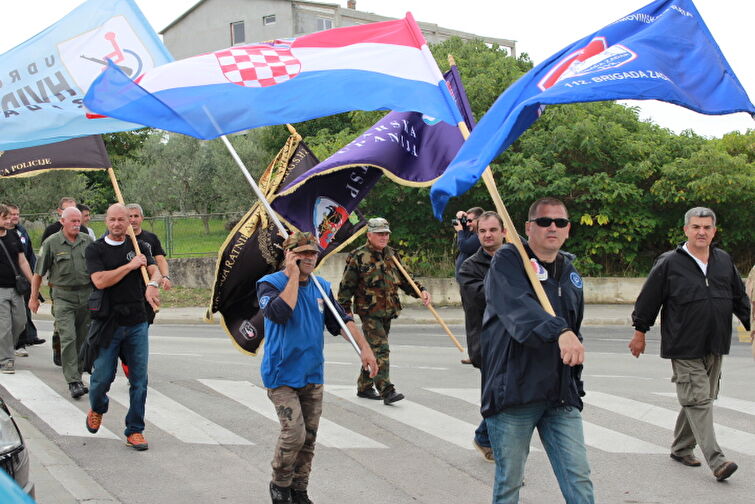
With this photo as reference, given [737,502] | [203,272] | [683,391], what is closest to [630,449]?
[683,391]

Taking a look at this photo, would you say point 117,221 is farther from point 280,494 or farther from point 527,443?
point 527,443

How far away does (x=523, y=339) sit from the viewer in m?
4.50

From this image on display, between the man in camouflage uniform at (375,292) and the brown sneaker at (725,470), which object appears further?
the man in camouflage uniform at (375,292)

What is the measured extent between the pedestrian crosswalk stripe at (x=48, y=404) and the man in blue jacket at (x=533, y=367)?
439 centimetres

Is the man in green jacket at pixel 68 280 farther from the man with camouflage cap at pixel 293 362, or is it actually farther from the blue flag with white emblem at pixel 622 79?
the blue flag with white emblem at pixel 622 79

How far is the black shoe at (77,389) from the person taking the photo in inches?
370

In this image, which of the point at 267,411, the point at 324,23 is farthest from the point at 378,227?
the point at 324,23

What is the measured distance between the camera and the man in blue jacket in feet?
15.1

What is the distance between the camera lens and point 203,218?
86.3ft

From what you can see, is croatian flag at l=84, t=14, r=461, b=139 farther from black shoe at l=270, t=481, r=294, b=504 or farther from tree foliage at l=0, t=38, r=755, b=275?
tree foliage at l=0, t=38, r=755, b=275

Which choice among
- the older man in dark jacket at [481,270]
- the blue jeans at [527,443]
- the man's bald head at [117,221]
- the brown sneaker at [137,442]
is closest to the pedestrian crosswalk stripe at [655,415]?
the older man in dark jacket at [481,270]

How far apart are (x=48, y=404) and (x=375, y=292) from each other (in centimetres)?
344

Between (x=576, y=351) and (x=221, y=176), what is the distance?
97.1 feet

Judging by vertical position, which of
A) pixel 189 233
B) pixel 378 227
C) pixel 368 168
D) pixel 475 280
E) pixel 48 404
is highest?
pixel 368 168
